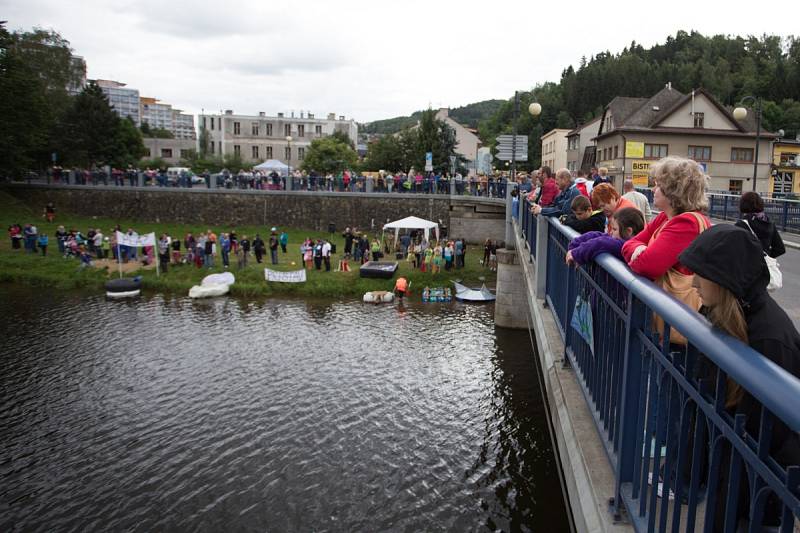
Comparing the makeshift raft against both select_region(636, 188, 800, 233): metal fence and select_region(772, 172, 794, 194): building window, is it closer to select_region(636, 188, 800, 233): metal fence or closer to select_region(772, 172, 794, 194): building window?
select_region(636, 188, 800, 233): metal fence

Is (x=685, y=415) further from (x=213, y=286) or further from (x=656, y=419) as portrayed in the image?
(x=213, y=286)

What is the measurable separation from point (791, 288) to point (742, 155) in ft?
144

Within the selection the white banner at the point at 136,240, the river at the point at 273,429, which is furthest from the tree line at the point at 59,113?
the river at the point at 273,429

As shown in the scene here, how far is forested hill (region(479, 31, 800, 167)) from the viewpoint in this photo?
238 feet

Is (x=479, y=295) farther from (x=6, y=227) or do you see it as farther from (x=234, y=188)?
(x=6, y=227)

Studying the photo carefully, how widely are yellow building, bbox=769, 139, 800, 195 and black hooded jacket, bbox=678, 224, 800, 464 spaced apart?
51462mm

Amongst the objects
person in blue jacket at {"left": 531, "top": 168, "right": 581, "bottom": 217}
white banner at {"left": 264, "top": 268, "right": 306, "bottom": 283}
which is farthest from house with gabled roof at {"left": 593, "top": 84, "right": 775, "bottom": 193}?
person in blue jacket at {"left": 531, "top": 168, "right": 581, "bottom": 217}

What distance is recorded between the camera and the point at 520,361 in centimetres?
1844

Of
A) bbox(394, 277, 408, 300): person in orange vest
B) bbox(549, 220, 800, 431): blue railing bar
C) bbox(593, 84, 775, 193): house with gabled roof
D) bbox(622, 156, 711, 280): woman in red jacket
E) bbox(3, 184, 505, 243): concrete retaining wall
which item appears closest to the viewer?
bbox(549, 220, 800, 431): blue railing bar

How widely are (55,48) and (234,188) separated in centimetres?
2990

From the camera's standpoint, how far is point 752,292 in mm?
2033

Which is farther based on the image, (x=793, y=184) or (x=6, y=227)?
(x=793, y=184)

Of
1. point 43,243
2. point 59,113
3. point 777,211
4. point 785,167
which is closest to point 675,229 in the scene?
point 777,211

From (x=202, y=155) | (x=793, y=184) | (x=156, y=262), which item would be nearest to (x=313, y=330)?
(x=156, y=262)
